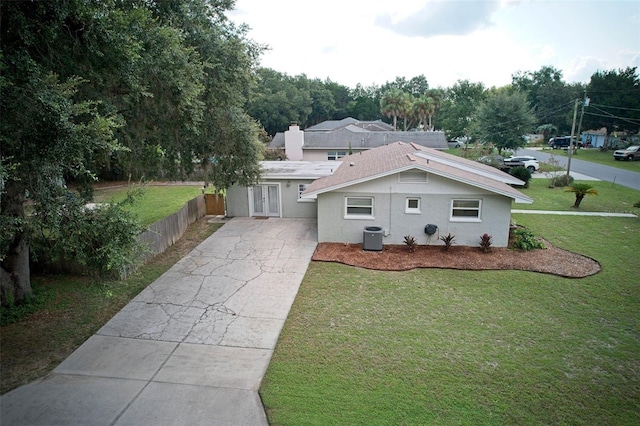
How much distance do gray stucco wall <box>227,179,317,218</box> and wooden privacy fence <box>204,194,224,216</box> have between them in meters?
0.49

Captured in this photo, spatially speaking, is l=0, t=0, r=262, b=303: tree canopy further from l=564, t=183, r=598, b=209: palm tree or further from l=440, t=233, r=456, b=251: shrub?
l=564, t=183, r=598, b=209: palm tree

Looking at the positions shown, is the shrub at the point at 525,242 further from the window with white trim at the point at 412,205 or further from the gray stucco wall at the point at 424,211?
the window with white trim at the point at 412,205

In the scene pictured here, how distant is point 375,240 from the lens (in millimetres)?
14734

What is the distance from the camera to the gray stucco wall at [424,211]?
14.6 m

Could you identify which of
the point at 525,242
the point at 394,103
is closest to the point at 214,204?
the point at 525,242

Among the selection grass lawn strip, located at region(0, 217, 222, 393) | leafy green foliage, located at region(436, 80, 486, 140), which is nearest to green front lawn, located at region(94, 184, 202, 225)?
grass lawn strip, located at region(0, 217, 222, 393)

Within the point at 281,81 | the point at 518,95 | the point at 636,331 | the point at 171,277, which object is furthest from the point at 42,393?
the point at 281,81

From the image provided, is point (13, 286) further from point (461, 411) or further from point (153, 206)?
point (153, 206)

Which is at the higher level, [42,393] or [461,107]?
[461,107]

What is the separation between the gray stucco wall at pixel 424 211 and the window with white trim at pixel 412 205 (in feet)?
0.37

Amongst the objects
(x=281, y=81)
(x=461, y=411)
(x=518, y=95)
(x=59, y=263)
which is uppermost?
(x=281, y=81)

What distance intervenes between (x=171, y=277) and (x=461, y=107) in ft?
170

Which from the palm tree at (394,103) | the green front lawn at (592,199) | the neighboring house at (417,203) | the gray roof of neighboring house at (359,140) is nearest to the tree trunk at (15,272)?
the neighboring house at (417,203)

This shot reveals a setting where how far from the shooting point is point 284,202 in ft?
64.5
